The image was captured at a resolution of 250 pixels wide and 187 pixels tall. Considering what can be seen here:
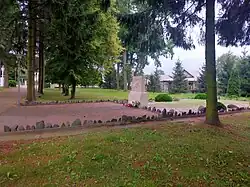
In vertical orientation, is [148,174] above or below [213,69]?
below

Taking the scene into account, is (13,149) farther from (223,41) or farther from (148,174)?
(223,41)

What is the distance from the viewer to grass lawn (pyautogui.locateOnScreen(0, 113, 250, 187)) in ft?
12.2

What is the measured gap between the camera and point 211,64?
7.09 metres

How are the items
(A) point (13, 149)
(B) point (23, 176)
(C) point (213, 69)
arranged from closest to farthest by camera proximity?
(B) point (23, 176)
(A) point (13, 149)
(C) point (213, 69)

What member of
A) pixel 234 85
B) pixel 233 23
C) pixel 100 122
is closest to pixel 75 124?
pixel 100 122

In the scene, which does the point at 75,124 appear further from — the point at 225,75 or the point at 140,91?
the point at 225,75

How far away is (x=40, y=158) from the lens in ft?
14.4

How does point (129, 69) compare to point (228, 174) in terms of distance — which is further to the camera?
point (129, 69)

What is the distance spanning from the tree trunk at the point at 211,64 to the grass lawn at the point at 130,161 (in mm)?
1387

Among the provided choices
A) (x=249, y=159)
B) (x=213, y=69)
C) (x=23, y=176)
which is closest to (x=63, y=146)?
(x=23, y=176)

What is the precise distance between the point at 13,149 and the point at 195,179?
3.25 meters

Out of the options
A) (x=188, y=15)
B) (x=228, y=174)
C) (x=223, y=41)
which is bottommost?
(x=228, y=174)

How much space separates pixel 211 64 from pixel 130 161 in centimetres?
405

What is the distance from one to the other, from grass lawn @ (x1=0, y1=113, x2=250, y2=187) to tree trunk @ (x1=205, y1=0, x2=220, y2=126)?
1.39 metres
